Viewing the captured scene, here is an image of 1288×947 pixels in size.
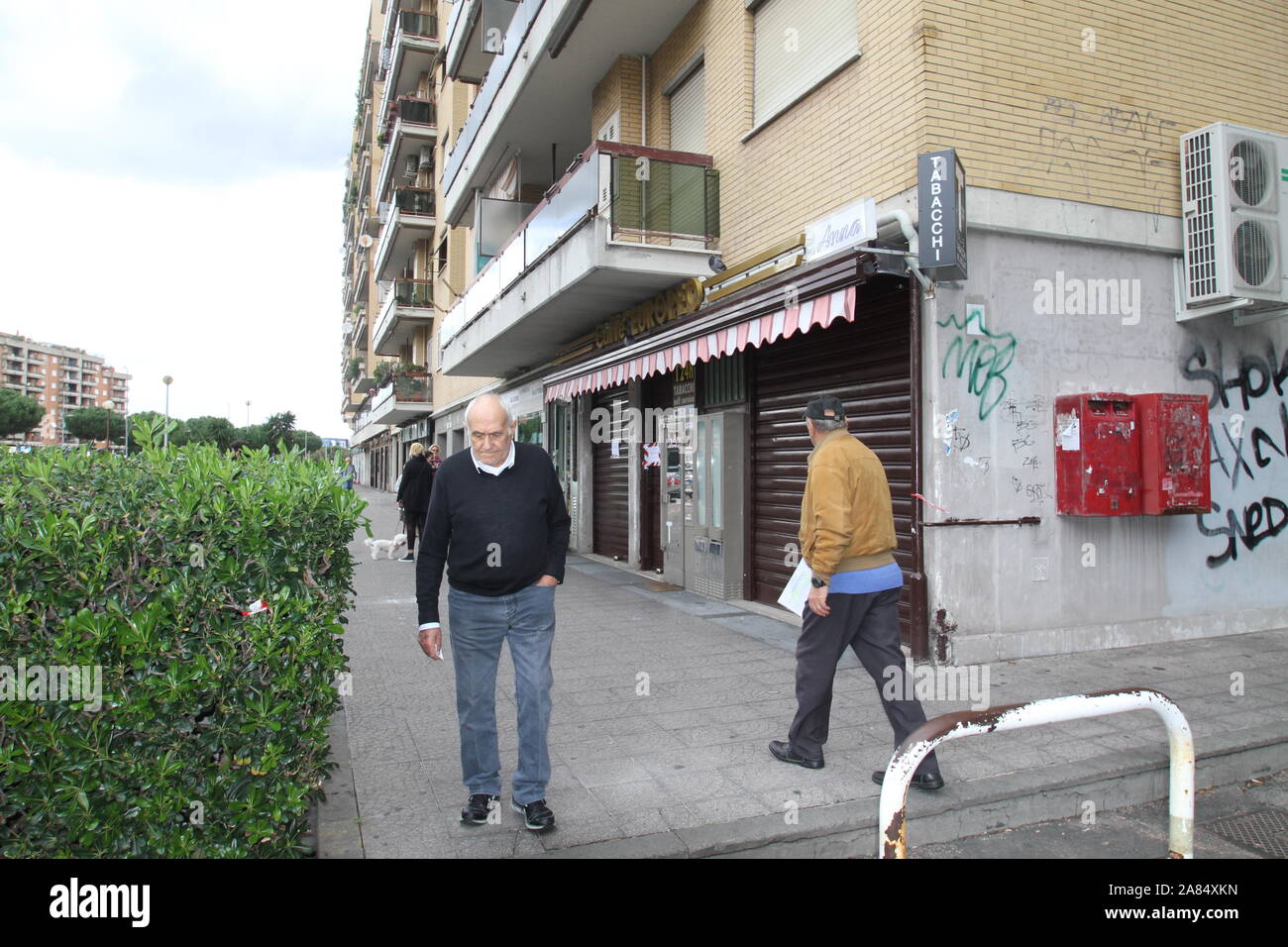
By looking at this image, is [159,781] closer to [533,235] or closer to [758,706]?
[758,706]

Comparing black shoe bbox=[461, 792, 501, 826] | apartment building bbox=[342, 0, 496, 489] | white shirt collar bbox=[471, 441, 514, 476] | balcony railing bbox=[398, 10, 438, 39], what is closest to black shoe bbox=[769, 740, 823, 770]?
black shoe bbox=[461, 792, 501, 826]

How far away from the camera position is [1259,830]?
156 inches

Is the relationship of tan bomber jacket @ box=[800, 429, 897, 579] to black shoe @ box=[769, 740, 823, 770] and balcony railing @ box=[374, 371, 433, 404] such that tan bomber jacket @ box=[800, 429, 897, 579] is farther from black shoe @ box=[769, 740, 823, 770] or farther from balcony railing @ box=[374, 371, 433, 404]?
balcony railing @ box=[374, 371, 433, 404]

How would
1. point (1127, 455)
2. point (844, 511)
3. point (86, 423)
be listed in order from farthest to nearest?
point (86, 423) → point (1127, 455) → point (844, 511)

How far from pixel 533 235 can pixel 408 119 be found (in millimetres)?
22451

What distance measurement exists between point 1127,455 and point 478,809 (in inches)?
227

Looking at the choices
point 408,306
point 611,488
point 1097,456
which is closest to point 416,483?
point 611,488

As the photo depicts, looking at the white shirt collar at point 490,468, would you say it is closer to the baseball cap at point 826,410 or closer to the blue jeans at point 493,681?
the blue jeans at point 493,681

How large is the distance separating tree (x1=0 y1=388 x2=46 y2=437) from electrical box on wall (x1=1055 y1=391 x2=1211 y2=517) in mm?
108981

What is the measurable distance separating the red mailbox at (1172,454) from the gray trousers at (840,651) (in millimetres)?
3755

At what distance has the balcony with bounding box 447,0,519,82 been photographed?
16.6 m

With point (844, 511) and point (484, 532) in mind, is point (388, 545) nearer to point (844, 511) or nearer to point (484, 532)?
point (484, 532)
